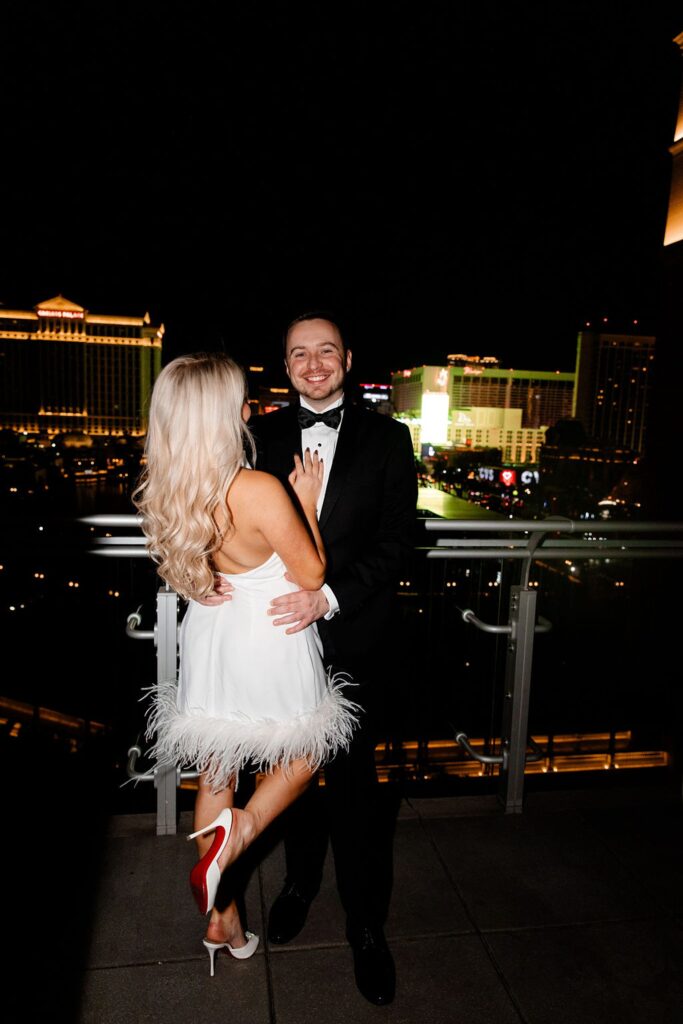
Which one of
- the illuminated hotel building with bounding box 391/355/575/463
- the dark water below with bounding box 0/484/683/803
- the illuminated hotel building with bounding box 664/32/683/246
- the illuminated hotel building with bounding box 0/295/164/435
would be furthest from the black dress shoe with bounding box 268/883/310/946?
the illuminated hotel building with bounding box 391/355/575/463

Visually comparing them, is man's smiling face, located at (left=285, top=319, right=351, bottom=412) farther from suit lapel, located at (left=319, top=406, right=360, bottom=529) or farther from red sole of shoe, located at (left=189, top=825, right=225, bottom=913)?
red sole of shoe, located at (left=189, top=825, right=225, bottom=913)

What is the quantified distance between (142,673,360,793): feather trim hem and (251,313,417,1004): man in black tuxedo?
0.27 meters

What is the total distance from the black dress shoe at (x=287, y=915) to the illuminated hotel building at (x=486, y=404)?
106 m

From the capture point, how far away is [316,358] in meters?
2.35

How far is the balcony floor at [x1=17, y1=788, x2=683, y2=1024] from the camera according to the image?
6.07 feet

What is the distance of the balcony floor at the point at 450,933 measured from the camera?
6.07ft

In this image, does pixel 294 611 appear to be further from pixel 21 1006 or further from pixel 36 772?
pixel 36 772

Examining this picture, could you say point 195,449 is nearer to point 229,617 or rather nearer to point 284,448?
point 229,617

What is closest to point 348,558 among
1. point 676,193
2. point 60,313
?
point 676,193

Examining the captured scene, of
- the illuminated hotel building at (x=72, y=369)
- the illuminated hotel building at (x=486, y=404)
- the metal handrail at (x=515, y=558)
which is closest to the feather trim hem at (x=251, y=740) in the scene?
the metal handrail at (x=515, y=558)

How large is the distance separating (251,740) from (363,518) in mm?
881

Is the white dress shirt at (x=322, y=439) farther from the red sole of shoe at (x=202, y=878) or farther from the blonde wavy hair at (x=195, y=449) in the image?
the red sole of shoe at (x=202, y=878)

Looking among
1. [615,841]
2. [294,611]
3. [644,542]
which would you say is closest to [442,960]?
[615,841]

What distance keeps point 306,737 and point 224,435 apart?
0.96 meters
